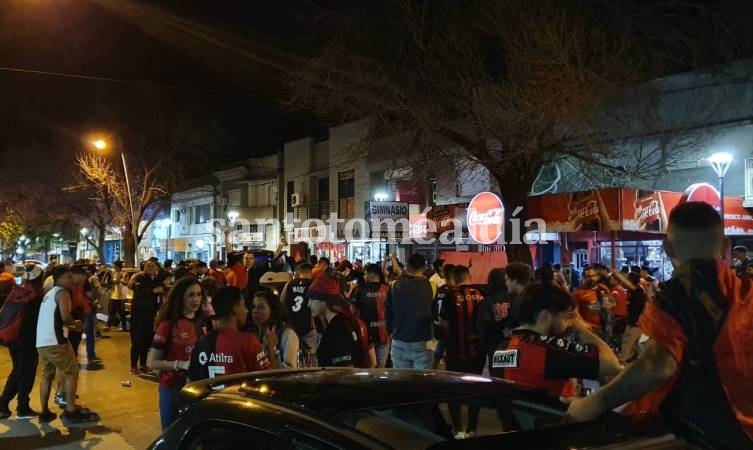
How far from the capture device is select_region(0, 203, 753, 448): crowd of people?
225 cm

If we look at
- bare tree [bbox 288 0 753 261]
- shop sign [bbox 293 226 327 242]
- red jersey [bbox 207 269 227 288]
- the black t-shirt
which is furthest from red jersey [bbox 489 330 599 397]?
shop sign [bbox 293 226 327 242]

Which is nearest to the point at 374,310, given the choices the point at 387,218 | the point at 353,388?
the point at 353,388

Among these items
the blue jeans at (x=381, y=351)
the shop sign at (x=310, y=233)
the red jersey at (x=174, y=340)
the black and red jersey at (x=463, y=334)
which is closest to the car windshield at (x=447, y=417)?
the red jersey at (x=174, y=340)

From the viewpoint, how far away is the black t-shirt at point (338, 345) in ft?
17.5

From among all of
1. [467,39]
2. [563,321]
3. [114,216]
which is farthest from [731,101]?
[114,216]

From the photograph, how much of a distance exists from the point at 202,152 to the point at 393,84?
949 inches

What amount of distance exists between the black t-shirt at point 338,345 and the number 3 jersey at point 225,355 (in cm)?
95

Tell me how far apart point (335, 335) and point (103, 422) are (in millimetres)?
3745

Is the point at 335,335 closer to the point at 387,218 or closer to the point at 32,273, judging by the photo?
the point at 32,273

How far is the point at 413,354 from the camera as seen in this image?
25.0ft

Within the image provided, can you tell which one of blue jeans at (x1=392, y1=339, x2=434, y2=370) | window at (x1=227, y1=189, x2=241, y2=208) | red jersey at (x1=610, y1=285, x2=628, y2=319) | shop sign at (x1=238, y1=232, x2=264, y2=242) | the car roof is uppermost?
window at (x1=227, y1=189, x2=241, y2=208)

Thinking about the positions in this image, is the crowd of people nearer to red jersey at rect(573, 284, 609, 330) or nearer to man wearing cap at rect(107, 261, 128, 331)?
red jersey at rect(573, 284, 609, 330)

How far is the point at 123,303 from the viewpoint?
15500 millimetres

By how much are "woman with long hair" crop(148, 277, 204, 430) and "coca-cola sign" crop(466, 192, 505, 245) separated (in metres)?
8.34
